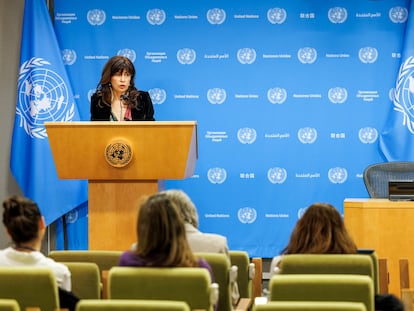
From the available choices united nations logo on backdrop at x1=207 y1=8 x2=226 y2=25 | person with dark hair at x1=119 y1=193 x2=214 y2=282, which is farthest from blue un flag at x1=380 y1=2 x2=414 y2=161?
person with dark hair at x1=119 y1=193 x2=214 y2=282

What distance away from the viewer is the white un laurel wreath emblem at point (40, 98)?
9.05 metres

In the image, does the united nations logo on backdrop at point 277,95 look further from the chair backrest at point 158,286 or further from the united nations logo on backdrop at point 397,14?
the chair backrest at point 158,286

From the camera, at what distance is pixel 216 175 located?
9.26 m

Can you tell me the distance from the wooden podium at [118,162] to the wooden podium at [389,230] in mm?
1459

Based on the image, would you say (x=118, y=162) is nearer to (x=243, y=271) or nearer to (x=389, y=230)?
(x=243, y=271)

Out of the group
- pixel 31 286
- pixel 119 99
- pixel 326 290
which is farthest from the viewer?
pixel 119 99

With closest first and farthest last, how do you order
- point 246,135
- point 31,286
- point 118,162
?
point 31,286, point 118,162, point 246,135

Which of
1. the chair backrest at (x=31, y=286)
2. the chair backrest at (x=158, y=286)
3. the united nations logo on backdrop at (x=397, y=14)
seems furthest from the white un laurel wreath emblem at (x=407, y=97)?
the chair backrest at (x=31, y=286)

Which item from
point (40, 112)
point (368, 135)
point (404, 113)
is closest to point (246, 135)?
point (368, 135)

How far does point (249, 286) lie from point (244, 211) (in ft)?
12.4

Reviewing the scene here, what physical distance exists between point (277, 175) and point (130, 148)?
3134 mm

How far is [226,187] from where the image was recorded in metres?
9.25

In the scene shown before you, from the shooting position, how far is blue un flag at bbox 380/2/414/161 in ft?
29.4

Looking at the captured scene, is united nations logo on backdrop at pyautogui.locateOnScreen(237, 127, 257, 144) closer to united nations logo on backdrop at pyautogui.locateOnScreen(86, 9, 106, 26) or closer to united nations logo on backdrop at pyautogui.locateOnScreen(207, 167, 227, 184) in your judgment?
united nations logo on backdrop at pyautogui.locateOnScreen(207, 167, 227, 184)
